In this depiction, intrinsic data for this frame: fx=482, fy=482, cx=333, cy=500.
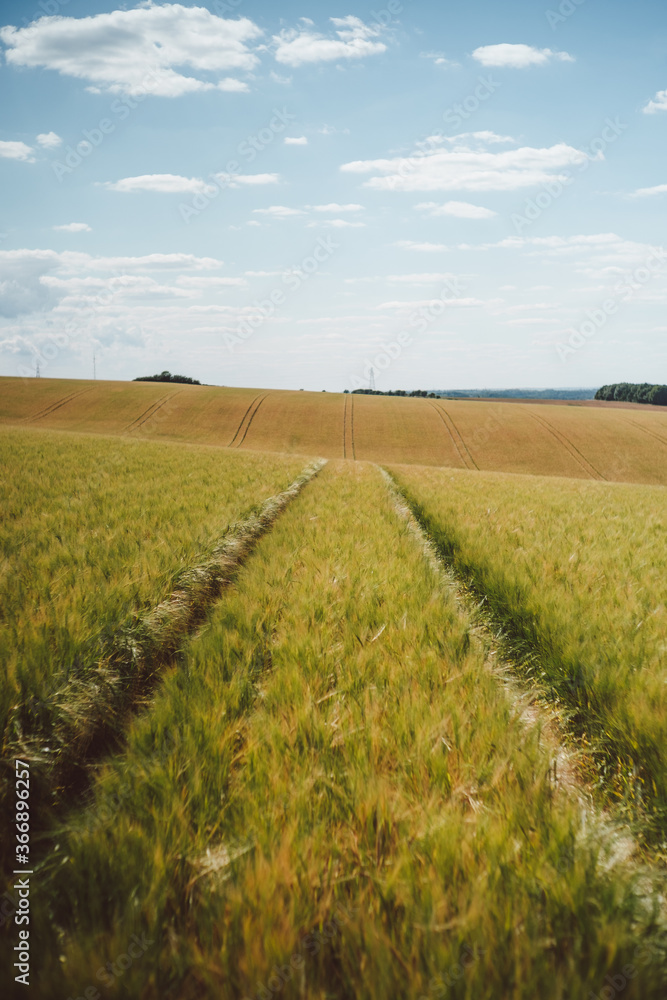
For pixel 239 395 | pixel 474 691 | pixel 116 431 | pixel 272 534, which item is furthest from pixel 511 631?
pixel 239 395

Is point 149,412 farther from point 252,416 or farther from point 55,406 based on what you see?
point 252,416

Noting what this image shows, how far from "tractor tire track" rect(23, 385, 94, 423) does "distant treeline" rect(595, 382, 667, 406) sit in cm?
12455

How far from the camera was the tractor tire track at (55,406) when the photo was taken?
52378 millimetres

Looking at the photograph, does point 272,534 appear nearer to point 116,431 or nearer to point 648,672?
point 648,672

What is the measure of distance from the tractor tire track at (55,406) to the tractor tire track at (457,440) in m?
44.6

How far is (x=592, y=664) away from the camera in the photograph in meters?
2.91

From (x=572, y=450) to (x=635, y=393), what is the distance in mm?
118837

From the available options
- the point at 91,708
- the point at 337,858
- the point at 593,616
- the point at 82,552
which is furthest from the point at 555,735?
the point at 82,552

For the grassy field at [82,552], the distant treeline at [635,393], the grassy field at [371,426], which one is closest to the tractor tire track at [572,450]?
the grassy field at [371,426]

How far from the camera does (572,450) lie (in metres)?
47.4

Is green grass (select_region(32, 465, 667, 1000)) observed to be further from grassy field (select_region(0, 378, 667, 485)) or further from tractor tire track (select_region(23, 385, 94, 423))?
tractor tire track (select_region(23, 385, 94, 423))

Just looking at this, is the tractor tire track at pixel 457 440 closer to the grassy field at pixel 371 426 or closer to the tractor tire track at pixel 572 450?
the grassy field at pixel 371 426

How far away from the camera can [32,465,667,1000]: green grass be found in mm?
1205

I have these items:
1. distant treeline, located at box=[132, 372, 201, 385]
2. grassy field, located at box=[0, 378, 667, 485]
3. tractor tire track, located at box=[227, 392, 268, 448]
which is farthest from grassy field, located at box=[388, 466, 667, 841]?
distant treeline, located at box=[132, 372, 201, 385]
